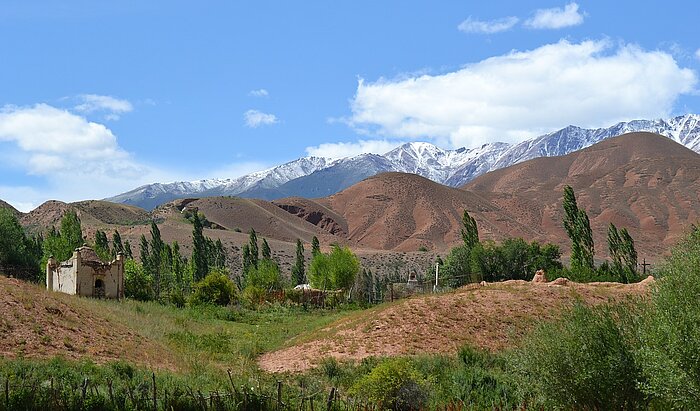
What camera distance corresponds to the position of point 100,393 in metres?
15.1

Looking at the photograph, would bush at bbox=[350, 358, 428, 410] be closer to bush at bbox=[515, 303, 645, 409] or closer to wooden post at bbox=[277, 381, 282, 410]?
wooden post at bbox=[277, 381, 282, 410]

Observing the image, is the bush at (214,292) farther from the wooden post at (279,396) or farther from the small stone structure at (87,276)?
the wooden post at (279,396)

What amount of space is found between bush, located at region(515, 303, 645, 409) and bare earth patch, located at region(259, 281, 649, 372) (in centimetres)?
1023

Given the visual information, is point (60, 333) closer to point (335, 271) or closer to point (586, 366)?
point (586, 366)

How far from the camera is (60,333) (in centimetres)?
2269

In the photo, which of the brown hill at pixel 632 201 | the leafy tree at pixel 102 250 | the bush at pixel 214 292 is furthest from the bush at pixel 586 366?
the brown hill at pixel 632 201

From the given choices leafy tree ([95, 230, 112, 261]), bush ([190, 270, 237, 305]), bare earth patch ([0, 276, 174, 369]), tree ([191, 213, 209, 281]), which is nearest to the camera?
bare earth patch ([0, 276, 174, 369])

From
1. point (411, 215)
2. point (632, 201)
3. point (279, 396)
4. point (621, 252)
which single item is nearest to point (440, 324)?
point (279, 396)

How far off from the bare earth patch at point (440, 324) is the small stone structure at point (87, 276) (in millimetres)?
18470

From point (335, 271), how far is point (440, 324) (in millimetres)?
37314

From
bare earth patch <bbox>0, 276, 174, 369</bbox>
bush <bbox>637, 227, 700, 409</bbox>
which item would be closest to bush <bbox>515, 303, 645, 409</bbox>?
bush <bbox>637, 227, 700, 409</bbox>

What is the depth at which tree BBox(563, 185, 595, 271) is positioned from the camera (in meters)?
55.6

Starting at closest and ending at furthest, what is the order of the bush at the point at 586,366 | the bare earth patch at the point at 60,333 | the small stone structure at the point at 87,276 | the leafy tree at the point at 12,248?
the bush at the point at 586,366, the bare earth patch at the point at 60,333, the small stone structure at the point at 87,276, the leafy tree at the point at 12,248

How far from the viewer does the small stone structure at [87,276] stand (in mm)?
41500
